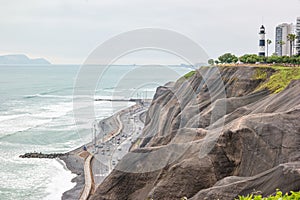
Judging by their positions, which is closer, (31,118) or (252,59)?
(252,59)

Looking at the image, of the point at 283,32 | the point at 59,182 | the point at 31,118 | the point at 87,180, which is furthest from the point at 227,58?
the point at 31,118

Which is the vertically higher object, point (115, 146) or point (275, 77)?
point (275, 77)

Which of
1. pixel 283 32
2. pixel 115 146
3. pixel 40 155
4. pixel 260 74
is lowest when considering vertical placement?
pixel 40 155

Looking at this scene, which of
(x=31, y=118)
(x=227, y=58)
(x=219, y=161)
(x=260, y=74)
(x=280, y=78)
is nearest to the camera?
(x=219, y=161)

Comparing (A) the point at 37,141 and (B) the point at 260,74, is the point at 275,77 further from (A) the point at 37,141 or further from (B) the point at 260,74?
(A) the point at 37,141

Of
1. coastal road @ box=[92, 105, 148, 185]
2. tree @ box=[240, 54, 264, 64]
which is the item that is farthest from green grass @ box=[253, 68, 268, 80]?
coastal road @ box=[92, 105, 148, 185]

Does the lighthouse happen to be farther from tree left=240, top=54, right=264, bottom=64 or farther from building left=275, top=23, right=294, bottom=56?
building left=275, top=23, right=294, bottom=56

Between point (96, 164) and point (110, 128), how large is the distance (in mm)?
31869

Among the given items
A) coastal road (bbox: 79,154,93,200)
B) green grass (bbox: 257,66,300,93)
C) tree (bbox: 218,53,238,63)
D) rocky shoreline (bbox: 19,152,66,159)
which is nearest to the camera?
green grass (bbox: 257,66,300,93)

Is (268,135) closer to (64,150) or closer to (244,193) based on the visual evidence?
(244,193)

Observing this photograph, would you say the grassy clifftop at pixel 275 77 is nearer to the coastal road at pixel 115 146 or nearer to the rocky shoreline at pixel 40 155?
the coastal road at pixel 115 146

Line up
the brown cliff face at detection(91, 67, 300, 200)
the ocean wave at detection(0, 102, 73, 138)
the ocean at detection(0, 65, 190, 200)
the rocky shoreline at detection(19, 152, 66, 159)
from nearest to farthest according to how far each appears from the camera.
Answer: the brown cliff face at detection(91, 67, 300, 200) → the ocean at detection(0, 65, 190, 200) → the rocky shoreline at detection(19, 152, 66, 159) → the ocean wave at detection(0, 102, 73, 138)

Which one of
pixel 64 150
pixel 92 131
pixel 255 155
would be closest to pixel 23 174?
pixel 64 150

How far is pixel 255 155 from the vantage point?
64.5ft
